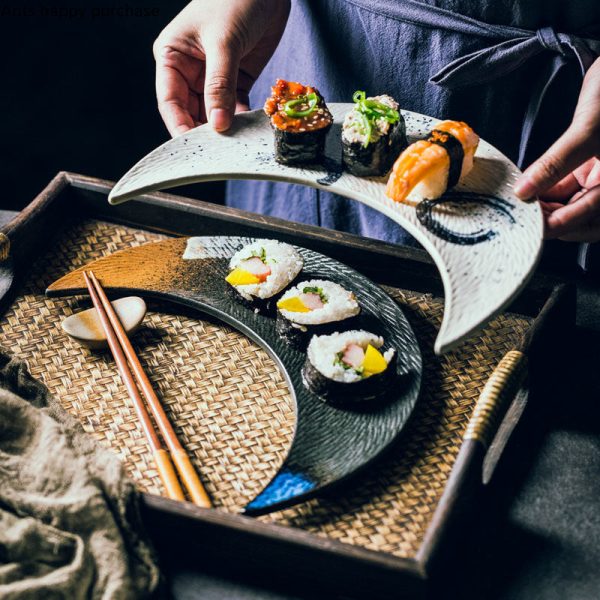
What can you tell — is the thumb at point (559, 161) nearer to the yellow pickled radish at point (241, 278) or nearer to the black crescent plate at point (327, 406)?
the black crescent plate at point (327, 406)

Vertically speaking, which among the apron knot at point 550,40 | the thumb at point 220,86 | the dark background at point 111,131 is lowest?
the dark background at point 111,131

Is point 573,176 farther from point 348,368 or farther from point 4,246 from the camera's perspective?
point 4,246

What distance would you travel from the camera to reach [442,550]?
4.84ft

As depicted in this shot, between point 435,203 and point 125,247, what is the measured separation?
98 centimetres

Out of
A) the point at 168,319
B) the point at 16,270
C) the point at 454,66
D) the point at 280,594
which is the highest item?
the point at 454,66

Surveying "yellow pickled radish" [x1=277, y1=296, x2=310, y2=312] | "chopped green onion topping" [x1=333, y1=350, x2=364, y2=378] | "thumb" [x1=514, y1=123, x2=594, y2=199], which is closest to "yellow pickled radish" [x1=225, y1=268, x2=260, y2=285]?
"yellow pickled radish" [x1=277, y1=296, x2=310, y2=312]

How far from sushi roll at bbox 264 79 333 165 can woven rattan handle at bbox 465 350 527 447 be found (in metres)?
0.72

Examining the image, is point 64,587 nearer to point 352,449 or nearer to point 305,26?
point 352,449

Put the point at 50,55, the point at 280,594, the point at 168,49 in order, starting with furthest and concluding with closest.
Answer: the point at 50,55, the point at 168,49, the point at 280,594

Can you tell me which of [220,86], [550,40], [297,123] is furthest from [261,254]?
[550,40]

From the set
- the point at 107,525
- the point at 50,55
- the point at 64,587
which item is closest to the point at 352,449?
the point at 107,525

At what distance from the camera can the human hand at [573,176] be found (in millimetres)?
1779

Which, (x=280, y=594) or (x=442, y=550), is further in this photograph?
(x=280, y=594)

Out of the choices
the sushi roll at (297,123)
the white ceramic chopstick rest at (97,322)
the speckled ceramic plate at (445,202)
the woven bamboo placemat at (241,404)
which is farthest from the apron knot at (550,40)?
the white ceramic chopstick rest at (97,322)
